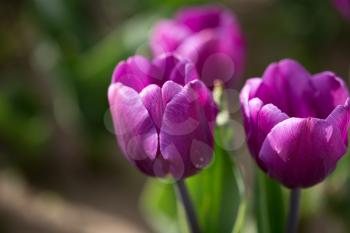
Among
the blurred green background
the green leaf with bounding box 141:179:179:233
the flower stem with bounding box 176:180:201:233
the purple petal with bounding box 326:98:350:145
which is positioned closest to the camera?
the purple petal with bounding box 326:98:350:145

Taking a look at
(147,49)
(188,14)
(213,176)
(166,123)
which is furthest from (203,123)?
(147,49)

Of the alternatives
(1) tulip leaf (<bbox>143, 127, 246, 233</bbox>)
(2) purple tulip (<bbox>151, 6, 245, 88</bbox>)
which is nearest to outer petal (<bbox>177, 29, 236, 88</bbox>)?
(2) purple tulip (<bbox>151, 6, 245, 88</bbox>)

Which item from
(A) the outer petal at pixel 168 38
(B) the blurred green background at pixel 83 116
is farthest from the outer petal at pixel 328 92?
(B) the blurred green background at pixel 83 116

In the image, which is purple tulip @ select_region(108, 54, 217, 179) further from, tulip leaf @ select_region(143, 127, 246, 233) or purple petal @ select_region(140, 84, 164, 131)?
tulip leaf @ select_region(143, 127, 246, 233)

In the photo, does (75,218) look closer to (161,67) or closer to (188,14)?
(188,14)

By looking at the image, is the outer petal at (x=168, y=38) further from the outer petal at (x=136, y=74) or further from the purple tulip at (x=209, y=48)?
the outer petal at (x=136, y=74)
